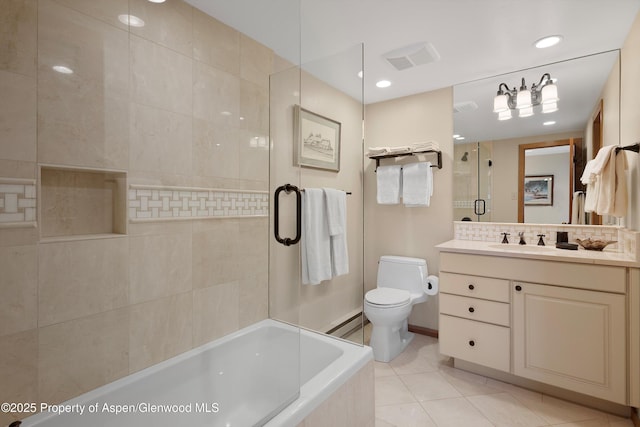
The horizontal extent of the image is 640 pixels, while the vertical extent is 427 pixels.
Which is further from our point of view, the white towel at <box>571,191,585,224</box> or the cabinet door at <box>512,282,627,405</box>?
the white towel at <box>571,191,585,224</box>

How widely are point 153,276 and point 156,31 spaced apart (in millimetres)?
1174

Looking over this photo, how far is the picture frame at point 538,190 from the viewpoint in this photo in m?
2.34

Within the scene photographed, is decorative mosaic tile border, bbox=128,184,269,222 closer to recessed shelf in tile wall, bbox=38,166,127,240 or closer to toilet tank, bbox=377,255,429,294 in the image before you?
recessed shelf in tile wall, bbox=38,166,127,240

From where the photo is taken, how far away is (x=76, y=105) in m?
1.18

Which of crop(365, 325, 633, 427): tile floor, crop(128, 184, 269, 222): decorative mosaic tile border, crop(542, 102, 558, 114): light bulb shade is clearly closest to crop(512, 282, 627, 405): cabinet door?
crop(365, 325, 633, 427): tile floor

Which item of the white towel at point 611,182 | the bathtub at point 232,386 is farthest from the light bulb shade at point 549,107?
the bathtub at point 232,386

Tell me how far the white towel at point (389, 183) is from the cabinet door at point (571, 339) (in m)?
1.22

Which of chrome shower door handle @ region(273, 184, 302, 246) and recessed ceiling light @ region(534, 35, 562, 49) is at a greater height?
recessed ceiling light @ region(534, 35, 562, 49)

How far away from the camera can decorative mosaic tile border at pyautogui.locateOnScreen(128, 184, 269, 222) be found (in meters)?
1.40

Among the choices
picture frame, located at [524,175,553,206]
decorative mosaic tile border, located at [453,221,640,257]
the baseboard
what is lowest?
the baseboard

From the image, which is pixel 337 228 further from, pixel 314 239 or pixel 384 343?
pixel 384 343

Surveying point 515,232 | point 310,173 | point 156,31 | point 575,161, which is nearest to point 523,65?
point 575,161

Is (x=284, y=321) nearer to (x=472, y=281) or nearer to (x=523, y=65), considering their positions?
(x=472, y=281)

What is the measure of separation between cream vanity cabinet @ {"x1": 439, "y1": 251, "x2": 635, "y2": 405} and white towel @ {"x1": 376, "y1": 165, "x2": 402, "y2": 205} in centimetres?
79
